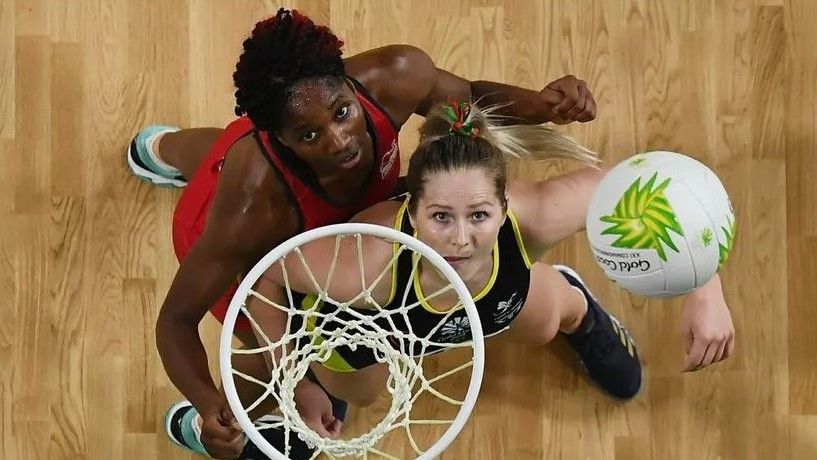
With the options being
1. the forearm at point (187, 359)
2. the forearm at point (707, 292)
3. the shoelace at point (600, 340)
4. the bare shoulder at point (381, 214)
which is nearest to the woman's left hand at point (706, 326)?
the forearm at point (707, 292)

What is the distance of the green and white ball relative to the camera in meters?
1.21

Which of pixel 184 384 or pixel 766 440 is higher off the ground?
pixel 184 384

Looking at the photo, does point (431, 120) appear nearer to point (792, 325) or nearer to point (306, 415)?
point (306, 415)

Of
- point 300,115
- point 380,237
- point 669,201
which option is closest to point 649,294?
point 669,201

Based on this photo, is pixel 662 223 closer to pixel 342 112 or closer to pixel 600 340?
pixel 342 112

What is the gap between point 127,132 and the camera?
1869 mm

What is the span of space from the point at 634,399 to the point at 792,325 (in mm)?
323

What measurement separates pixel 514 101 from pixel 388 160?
0.74ft

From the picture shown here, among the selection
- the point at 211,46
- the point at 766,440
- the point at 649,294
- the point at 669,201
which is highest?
the point at 211,46

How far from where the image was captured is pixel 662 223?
1204 millimetres

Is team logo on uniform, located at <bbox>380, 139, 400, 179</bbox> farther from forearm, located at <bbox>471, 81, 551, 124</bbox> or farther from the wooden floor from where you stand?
the wooden floor

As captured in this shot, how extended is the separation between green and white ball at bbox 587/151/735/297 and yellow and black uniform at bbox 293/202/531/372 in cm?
18

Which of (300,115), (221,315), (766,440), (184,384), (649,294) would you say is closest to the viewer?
(300,115)

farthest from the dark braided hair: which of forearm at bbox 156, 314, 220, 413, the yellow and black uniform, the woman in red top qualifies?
forearm at bbox 156, 314, 220, 413
